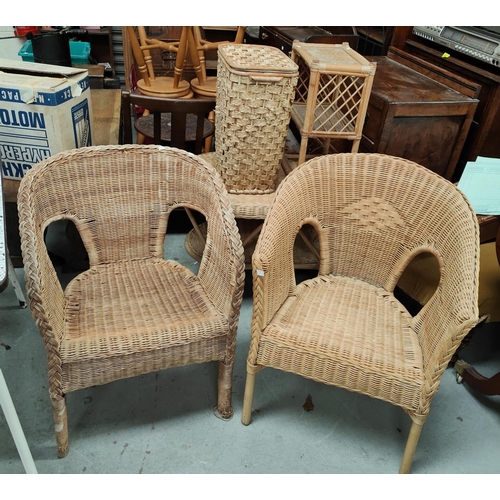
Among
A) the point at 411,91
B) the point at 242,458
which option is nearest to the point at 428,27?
the point at 411,91

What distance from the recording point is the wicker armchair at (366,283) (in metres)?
1.22

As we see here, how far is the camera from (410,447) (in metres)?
1.30

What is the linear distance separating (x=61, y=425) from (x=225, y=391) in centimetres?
50

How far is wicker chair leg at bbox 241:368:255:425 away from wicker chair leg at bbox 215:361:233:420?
0.05 meters

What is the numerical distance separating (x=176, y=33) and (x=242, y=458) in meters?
2.96

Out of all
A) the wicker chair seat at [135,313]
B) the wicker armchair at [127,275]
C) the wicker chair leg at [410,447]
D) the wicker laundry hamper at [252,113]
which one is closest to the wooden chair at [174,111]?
the wicker laundry hamper at [252,113]

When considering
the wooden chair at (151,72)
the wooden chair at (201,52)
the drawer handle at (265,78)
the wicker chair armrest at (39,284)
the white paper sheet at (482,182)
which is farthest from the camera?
the wooden chair at (201,52)

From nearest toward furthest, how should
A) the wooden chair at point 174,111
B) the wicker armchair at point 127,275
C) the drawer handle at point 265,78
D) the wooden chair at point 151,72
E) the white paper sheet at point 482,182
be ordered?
the wicker armchair at point 127,275, the drawer handle at point 265,78, the white paper sheet at point 482,182, the wooden chair at point 174,111, the wooden chair at point 151,72

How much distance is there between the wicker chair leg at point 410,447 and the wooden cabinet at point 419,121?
973 mm

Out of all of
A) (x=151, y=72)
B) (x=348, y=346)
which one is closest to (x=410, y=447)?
(x=348, y=346)

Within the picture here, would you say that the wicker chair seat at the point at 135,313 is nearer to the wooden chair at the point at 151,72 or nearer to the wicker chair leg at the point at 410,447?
the wicker chair leg at the point at 410,447

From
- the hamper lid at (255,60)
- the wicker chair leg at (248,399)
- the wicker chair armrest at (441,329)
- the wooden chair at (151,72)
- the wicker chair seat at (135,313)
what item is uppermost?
the hamper lid at (255,60)

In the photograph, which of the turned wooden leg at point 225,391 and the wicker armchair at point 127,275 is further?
the turned wooden leg at point 225,391

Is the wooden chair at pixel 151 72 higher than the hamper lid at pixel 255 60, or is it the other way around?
the hamper lid at pixel 255 60
